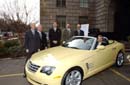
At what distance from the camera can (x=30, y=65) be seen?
626 centimetres

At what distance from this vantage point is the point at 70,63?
5977 millimetres

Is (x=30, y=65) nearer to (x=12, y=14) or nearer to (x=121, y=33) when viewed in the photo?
(x=121, y=33)

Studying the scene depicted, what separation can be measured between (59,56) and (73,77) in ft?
2.39

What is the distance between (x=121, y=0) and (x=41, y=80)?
1909 cm

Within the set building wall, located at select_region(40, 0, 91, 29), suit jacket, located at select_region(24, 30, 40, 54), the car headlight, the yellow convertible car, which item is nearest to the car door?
the yellow convertible car

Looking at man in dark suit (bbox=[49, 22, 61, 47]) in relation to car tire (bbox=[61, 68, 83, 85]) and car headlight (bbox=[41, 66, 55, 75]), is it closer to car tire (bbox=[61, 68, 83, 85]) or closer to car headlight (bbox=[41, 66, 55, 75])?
car tire (bbox=[61, 68, 83, 85])

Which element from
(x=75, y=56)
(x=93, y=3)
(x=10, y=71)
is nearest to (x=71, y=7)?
(x=93, y=3)

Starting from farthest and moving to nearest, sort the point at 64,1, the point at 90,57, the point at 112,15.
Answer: the point at 64,1 < the point at 112,15 < the point at 90,57

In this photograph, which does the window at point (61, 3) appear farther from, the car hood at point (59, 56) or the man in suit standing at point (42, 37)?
the car hood at point (59, 56)

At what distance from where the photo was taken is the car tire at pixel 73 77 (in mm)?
5840

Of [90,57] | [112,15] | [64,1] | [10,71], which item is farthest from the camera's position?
[64,1]

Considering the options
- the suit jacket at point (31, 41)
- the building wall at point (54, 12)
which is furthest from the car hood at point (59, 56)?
the building wall at point (54, 12)

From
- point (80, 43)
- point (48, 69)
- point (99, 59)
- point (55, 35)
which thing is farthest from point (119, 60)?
point (48, 69)

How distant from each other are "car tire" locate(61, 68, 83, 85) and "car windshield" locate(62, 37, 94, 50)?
3.68ft
